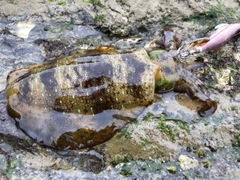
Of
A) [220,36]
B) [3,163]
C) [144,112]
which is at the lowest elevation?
[3,163]

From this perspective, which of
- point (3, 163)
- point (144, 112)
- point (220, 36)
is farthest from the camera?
point (220, 36)

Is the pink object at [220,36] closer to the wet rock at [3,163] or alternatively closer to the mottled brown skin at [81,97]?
the mottled brown skin at [81,97]

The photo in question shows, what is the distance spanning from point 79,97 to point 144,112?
898 mm

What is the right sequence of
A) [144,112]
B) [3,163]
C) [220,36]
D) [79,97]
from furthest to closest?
[220,36] < [144,112] < [79,97] < [3,163]

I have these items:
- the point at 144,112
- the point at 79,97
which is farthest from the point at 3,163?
the point at 144,112

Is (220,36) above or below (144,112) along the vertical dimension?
above

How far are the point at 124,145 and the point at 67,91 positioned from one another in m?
0.98

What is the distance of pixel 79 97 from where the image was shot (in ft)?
13.2

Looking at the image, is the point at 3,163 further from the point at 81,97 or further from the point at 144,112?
the point at 144,112

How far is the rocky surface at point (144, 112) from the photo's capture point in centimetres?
374

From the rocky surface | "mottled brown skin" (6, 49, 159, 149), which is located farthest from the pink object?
"mottled brown skin" (6, 49, 159, 149)

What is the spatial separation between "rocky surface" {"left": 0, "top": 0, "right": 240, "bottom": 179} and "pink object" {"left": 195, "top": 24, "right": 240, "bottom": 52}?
0.36ft

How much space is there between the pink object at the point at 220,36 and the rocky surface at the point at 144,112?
11cm

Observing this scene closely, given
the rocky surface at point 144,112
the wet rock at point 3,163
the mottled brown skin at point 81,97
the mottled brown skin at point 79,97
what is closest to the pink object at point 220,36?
the rocky surface at point 144,112
